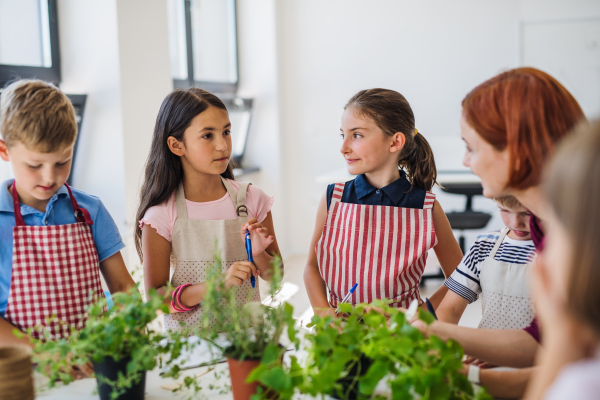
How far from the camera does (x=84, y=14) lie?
107 inches

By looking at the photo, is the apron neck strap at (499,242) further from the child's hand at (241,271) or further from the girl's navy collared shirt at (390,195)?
the child's hand at (241,271)

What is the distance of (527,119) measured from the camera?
929 mm

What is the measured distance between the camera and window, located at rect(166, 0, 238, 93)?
162 inches

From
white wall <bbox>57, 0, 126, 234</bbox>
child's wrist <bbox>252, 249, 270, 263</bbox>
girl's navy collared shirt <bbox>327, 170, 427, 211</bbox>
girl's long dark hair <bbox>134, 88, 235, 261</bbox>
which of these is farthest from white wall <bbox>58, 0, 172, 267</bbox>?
girl's navy collared shirt <bbox>327, 170, 427, 211</bbox>

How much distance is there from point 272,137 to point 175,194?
11.7ft

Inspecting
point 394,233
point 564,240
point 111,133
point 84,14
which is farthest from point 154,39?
point 564,240

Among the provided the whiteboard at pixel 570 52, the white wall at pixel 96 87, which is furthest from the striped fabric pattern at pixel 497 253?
the whiteboard at pixel 570 52

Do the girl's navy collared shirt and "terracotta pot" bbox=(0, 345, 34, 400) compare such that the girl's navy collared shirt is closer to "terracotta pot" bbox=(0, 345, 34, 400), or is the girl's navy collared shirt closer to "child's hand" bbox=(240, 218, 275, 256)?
"child's hand" bbox=(240, 218, 275, 256)

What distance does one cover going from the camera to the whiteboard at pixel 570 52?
15.5 ft

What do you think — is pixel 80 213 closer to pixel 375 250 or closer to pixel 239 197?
pixel 239 197

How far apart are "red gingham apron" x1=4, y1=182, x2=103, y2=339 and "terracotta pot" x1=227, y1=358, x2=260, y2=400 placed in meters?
0.48

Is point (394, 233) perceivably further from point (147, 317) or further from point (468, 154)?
point (147, 317)

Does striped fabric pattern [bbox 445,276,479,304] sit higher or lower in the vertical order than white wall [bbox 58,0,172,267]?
lower

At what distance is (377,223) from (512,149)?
0.73 metres
